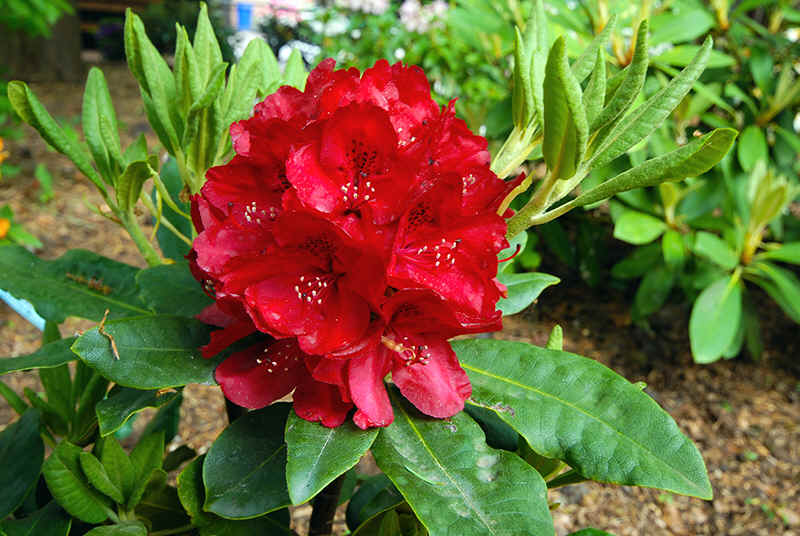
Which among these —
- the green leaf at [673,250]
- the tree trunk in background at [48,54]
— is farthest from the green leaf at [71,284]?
the tree trunk in background at [48,54]

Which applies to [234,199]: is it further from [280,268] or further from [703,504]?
[703,504]

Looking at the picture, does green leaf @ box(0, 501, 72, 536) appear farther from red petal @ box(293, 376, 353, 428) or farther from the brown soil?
the brown soil

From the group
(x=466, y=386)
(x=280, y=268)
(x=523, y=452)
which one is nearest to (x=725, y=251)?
(x=523, y=452)

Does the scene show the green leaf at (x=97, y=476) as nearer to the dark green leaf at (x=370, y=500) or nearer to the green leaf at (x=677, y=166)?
the dark green leaf at (x=370, y=500)

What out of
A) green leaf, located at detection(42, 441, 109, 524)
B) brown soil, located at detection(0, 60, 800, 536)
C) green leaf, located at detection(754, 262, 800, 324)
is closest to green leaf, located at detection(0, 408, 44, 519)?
green leaf, located at detection(42, 441, 109, 524)

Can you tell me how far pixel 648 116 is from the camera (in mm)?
750

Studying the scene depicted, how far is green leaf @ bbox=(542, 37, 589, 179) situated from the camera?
659 mm

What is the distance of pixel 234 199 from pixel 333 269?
0.14 meters

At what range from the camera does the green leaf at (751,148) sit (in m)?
2.52

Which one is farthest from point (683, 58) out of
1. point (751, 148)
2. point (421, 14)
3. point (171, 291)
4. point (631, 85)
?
point (421, 14)

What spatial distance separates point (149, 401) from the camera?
2.58ft

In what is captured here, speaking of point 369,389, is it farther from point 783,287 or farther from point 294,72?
point 783,287

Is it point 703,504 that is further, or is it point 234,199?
point 703,504

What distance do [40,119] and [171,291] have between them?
297 millimetres
